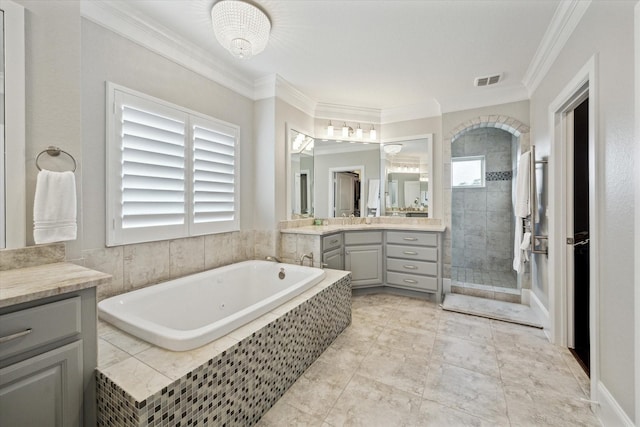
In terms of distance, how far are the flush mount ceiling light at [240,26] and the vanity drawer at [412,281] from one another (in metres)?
2.95

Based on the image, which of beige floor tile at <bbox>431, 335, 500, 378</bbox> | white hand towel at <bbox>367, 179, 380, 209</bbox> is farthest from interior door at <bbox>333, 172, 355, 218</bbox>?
beige floor tile at <bbox>431, 335, 500, 378</bbox>

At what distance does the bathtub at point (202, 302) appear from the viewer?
4.72 feet

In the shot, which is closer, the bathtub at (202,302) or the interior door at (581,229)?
the bathtub at (202,302)

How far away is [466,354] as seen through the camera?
2.24 metres

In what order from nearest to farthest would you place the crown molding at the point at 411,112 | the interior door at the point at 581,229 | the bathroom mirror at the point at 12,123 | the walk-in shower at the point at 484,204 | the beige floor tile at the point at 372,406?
the bathroom mirror at the point at 12,123
the beige floor tile at the point at 372,406
the interior door at the point at 581,229
the crown molding at the point at 411,112
the walk-in shower at the point at 484,204

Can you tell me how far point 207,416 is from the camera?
1.24 metres

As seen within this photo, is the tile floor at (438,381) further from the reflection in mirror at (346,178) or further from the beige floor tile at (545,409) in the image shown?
the reflection in mirror at (346,178)

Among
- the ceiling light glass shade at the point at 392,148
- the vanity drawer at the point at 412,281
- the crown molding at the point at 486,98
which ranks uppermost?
the crown molding at the point at 486,98

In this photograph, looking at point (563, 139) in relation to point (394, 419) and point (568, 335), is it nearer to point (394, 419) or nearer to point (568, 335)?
point (568, 335)

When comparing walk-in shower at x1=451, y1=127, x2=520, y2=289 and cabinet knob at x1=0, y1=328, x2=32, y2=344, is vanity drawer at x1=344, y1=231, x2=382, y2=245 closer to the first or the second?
walk-in shower at x1=451, y1=127, x2=520, y2=289

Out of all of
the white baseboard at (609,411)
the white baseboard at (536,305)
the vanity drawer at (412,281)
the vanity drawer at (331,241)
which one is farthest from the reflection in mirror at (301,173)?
the white baseboard at (609,411)

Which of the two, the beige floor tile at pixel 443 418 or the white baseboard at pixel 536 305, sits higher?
the white baseboard at pixel 536 305

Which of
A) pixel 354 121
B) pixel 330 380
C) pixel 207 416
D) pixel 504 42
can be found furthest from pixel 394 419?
pixel 354 121

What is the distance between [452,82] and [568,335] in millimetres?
2724
